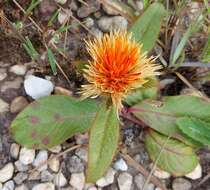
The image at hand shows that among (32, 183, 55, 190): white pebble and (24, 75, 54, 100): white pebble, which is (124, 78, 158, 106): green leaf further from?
(32, 183, 55, 190): white pebble

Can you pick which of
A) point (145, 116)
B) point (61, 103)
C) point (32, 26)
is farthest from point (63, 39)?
point (145, 116)

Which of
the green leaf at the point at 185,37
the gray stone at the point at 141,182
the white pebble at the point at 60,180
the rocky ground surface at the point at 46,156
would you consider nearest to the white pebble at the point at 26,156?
the rocky ground surface at the point at 46,156

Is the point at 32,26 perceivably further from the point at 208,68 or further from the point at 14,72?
the point at 208,68

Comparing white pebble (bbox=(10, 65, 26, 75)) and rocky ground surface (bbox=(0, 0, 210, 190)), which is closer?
rocky ground surface (bbox=(0, 0, 210, 190))

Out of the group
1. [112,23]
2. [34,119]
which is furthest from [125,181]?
[112,23]

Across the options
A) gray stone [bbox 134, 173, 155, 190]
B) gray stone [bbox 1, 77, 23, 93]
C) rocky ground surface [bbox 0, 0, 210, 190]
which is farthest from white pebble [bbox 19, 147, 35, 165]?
gray stone [bbox 134, 173, 155, 190]

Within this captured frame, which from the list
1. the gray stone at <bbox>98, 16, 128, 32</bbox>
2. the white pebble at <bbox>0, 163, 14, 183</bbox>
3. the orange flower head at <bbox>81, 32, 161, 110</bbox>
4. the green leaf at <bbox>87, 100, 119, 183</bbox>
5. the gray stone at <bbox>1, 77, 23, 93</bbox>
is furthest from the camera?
the gray stone at <bbox>98, 16, 128, 32</bbox>

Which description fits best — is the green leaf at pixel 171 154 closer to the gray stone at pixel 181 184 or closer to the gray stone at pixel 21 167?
the gray stone at pixel 181 184
